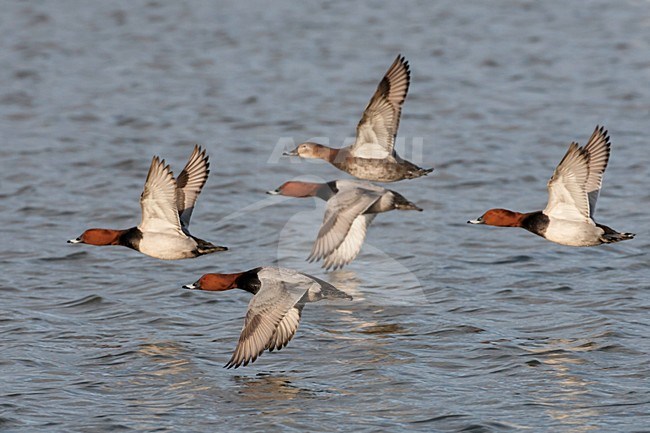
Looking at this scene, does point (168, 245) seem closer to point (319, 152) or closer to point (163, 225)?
point (163, 225)

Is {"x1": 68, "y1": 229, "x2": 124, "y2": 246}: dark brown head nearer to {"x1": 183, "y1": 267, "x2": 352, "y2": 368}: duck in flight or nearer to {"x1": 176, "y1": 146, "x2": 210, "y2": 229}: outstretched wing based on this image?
{"x1": 176, "y1": 146, "x2": 210, "y2": 229}: outstretched wing

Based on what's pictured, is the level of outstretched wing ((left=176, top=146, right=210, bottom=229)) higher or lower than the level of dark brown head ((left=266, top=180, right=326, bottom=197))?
higher

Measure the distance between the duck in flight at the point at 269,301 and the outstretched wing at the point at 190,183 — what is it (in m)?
1.01

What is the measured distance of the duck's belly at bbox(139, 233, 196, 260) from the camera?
13289mm

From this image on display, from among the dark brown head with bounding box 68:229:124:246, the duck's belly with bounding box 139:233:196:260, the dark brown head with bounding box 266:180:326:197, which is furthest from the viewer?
the dark brown head with bounding box 266:180:326:197

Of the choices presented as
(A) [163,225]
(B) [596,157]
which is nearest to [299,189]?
(A) [163,225]

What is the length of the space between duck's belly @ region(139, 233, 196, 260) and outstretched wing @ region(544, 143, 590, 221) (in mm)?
3973

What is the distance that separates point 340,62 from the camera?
27.9m

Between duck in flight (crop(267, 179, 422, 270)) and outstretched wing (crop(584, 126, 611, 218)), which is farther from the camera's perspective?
duck in flight (crop(267, 179, 422, 270))

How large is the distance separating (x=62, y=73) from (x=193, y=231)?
10.7 meters

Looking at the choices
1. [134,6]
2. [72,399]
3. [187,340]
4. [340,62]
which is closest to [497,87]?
[340,62]

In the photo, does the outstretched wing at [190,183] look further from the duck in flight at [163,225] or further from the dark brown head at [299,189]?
the dark brown head at [299,189]

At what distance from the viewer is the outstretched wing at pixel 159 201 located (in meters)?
12.9

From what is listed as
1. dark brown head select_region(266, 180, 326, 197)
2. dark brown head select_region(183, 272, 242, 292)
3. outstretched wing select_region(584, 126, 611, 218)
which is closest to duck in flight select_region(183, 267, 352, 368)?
dark brown head select_region(183, 272, 242, 292)
